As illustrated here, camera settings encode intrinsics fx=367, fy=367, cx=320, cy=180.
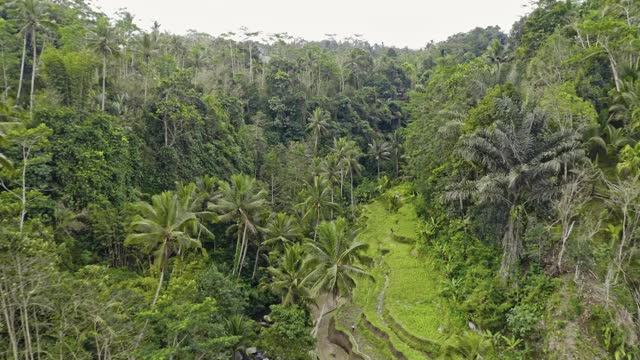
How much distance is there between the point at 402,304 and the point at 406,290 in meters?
1.51

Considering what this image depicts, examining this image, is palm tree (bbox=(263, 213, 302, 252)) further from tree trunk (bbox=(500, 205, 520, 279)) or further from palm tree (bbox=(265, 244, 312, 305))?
tree trunk (bbox=(500, 205, 520, 279))

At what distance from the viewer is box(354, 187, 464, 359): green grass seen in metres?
19.6

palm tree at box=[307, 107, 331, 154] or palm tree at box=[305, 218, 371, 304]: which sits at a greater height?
palm tree at box=[307, 107, 331, 154]

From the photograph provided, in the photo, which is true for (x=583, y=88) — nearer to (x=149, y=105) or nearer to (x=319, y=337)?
(x=319, y=337)

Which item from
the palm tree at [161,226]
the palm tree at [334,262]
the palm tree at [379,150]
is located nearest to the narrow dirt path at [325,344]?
the palm tree at [334,262]

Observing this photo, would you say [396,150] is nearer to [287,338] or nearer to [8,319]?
[287,338]

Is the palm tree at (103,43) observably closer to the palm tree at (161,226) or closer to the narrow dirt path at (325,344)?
the palm tree at (161,226)

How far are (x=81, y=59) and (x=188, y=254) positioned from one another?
15.4 metres

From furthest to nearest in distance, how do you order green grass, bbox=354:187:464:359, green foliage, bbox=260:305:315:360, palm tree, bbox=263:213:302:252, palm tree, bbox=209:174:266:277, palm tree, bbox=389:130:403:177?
palm tree, bbox=389:130:403:177 < palm tree, bbox=263:213:302:252 < palm tree, bbox=209:174:266:277 < green grass, bbox=354:187:464:359 < green foliage, bbox=260:305:315:360

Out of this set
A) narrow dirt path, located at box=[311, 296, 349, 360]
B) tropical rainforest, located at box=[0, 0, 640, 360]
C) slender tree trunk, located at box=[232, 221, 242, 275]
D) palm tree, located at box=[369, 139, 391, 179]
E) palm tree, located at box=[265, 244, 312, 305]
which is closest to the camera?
tropical rainforest, located at box=[0, 0, 640, 360]

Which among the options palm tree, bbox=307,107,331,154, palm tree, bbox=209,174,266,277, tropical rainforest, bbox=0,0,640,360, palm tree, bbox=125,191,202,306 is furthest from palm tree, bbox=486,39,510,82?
palm tree, bbox=125,191,202,306

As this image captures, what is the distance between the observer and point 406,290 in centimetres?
2384

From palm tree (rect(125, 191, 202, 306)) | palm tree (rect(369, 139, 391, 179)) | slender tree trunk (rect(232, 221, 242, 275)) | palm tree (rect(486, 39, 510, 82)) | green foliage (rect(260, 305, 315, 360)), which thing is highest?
palm tree (rect(486, 39, 510, 82))

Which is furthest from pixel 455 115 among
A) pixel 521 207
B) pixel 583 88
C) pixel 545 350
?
pixel 545 350
